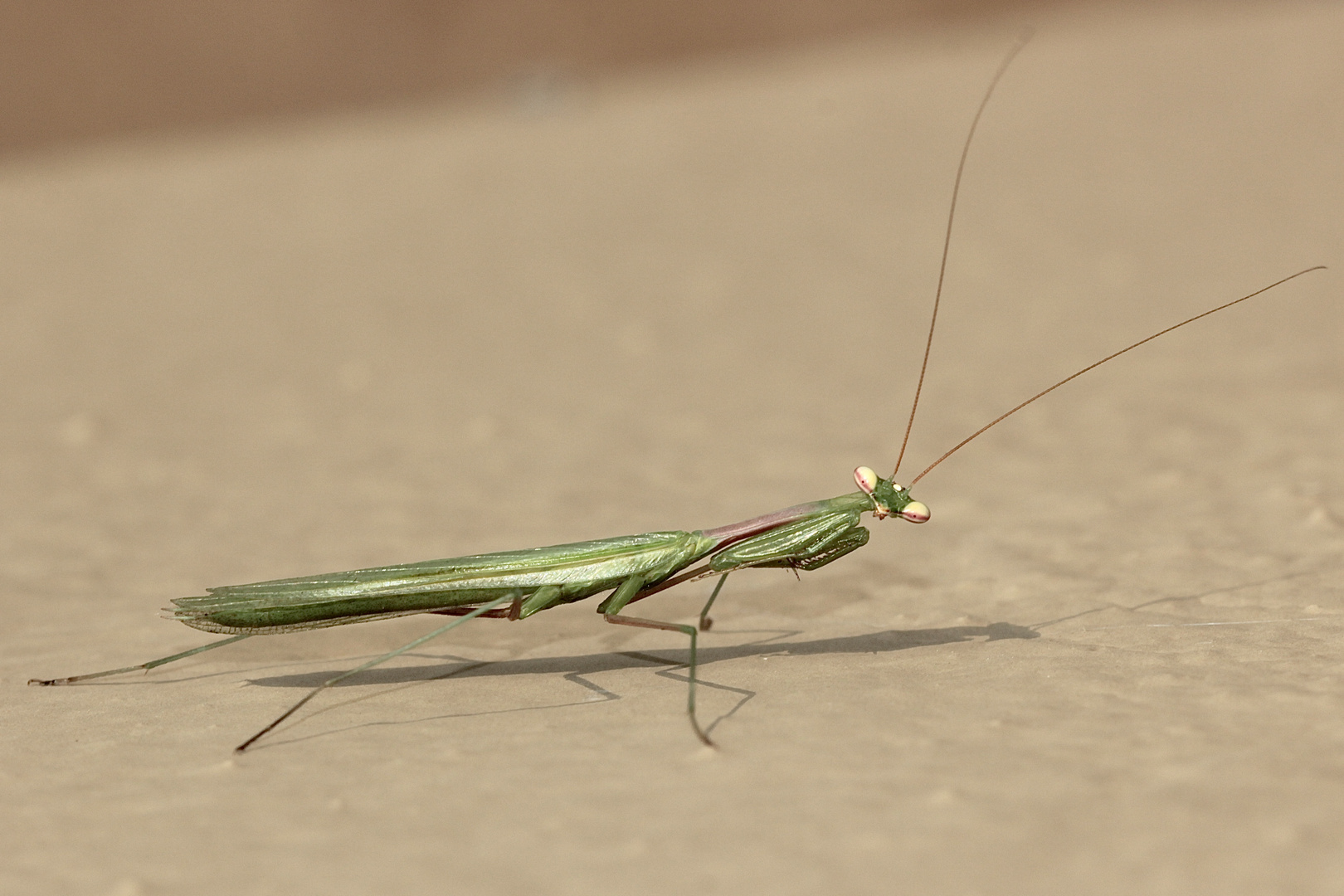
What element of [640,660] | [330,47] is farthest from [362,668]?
[330,47]

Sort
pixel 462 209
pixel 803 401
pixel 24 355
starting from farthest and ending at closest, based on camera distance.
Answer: pixel 462 209 < pixel 24 355 < pixel 803 401

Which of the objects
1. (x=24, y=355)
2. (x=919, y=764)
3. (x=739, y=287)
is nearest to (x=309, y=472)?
(x=24, y=355)

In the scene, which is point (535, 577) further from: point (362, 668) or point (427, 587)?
point (362, 668)

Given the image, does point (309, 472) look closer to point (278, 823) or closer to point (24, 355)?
point (24, 355)

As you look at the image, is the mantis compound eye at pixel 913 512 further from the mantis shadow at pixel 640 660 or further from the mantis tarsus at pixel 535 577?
the mantis shadow at pixel 640 660

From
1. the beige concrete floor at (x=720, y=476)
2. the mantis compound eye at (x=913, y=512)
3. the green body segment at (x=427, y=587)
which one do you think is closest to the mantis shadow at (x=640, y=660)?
the beige concrete floor at (x=720, y=476)

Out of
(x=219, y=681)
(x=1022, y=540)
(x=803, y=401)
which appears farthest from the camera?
(x=803, y=401)
